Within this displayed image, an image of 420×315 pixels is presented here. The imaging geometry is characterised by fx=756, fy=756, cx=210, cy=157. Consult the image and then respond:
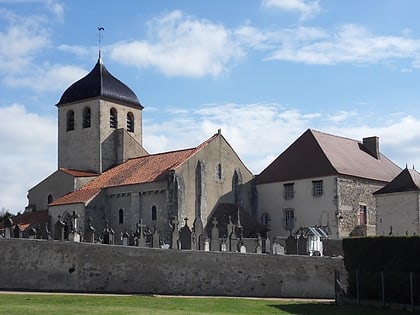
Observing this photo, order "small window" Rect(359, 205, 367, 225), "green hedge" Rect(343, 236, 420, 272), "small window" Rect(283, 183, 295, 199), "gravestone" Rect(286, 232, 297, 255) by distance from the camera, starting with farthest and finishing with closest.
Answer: "small window" Rect(283, 183, 295, 199)
"small window" Rect(359, 205, 367, 225)
"gravestone" Rect(286, 232, 297, 255)
"green hedge" Rect(343, 236, 420, 272)

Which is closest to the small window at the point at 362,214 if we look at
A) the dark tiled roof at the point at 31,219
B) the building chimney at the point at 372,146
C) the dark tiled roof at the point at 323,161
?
the dark tiled roof at the point at 323,161

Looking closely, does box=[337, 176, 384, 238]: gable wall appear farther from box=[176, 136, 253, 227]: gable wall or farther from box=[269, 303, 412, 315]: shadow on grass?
box=[269, 303, 412, 315]: shadow on grass

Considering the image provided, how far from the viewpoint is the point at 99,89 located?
57312 millimetres

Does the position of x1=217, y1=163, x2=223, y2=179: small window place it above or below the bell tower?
below

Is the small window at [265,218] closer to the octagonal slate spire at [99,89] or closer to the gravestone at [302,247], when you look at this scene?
the octagonal slate spire at [99,89]

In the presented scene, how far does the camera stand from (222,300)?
2705cm

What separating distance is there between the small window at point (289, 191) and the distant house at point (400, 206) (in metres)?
6.30

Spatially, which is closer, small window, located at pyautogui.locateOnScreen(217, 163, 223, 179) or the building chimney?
small window, located at pyautogui.locateOnScreen(217, 163, 223, 179)

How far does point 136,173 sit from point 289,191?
10.4m

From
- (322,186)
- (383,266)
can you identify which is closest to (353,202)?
(322,186)

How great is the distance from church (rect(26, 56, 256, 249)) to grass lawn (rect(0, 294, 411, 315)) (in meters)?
14.8

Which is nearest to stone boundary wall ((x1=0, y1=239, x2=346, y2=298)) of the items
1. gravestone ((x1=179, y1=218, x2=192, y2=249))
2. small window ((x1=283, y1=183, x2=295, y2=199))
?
gravestone ((x1=179, y1=218, x2=192, y2=249))

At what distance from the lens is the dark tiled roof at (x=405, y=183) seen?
1769 inches

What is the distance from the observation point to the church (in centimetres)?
4775
